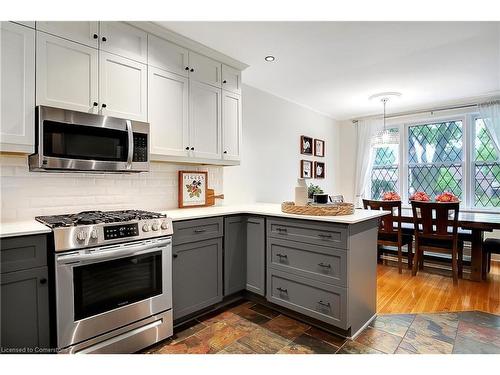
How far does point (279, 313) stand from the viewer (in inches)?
99.9

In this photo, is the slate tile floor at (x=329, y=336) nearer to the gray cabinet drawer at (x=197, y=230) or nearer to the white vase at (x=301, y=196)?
the gray cabinet drawer at (x=197, y=230)

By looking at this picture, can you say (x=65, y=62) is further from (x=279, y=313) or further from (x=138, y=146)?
(x=279, y=313)

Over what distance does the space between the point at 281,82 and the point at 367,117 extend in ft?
8.43

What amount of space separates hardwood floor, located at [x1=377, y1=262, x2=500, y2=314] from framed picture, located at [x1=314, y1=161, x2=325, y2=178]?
2013 millimetres

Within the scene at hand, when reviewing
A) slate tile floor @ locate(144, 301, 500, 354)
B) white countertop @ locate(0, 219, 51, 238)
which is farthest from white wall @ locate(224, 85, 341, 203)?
white countertop @ locate(0, 219, 51, 238)

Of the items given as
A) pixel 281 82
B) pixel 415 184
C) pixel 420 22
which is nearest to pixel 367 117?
pixel 415 184

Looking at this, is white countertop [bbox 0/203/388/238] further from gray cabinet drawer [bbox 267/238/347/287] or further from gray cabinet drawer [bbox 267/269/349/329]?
gray cabinet drawer [bbox 267/269/349/329]

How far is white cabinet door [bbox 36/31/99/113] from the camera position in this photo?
183 cm

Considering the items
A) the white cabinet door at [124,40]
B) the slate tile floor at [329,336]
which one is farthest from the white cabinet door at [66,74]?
the slate tile floor at [329,336]

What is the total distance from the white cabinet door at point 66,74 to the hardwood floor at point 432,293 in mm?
3005

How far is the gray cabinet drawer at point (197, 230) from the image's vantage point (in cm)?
222

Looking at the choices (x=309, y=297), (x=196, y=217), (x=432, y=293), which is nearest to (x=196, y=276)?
(x=196, y=217)

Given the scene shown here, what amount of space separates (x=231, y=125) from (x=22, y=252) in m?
2.13

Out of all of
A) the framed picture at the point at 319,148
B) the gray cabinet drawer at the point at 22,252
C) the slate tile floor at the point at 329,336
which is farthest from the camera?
the framed picture at the point at 319,148
